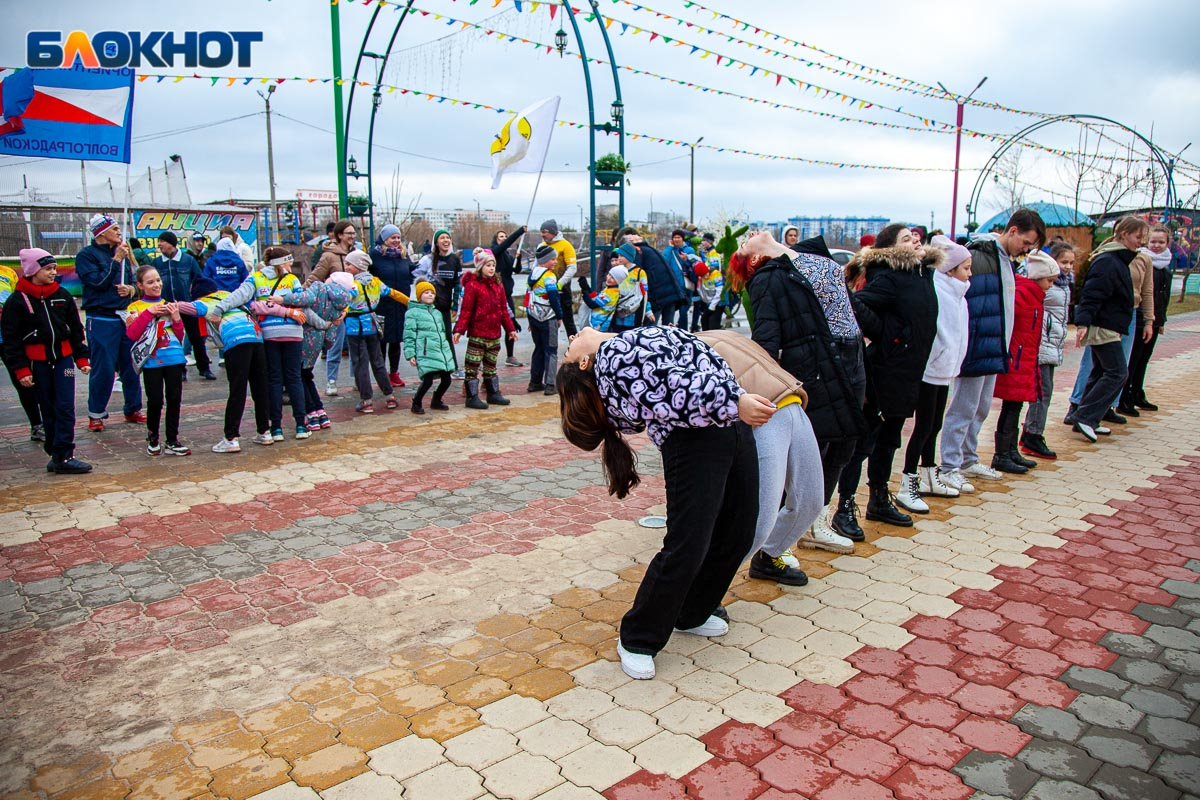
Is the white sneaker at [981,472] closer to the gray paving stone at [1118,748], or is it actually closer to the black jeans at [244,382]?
the gray paving stone at [1118,748]

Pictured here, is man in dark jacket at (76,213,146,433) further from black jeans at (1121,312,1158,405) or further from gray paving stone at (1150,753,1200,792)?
black jeans at (1121,312,1158,405)

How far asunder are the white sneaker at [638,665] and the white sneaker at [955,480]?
142 inches

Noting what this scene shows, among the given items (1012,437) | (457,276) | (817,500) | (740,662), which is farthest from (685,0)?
(740,662)

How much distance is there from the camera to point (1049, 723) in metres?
3.06

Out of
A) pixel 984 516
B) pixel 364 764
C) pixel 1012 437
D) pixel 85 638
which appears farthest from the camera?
pixel 1012 437

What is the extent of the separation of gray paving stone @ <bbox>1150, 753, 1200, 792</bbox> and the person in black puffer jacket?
2.31 metres

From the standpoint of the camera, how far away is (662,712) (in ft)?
10.3

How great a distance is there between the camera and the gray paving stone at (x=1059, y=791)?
8.66ft

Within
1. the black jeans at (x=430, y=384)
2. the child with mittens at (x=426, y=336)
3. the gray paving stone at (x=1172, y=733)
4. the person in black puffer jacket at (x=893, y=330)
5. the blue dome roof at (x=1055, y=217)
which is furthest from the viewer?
the blue dome roof at (x=1055, y=217)

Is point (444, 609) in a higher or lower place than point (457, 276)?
lower

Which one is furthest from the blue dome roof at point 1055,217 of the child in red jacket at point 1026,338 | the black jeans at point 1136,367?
the child in red jacket at point 1026,338

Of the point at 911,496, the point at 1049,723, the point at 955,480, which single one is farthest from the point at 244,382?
the point at 1049,723

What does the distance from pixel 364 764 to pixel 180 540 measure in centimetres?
291

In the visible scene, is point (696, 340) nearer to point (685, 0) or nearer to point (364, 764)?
point (364, 764)
